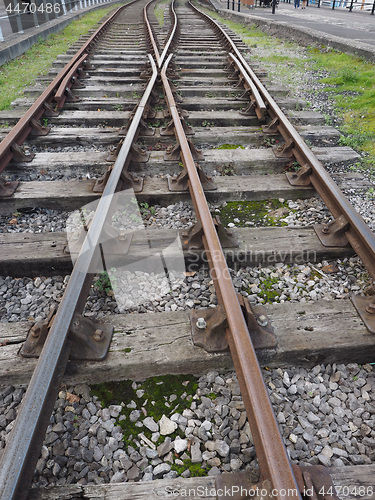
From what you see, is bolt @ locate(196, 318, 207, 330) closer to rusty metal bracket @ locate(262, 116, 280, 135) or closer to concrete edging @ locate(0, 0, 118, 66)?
rusty metal bracket @ locate(262, 116, 280, 135)

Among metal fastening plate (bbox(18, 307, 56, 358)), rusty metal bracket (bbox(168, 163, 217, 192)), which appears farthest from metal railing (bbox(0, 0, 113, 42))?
metal fastening plate (bbox(18, 307, 56, 358))

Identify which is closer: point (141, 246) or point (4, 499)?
point (4, 499)

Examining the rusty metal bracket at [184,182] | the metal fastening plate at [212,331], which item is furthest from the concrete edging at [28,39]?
the metal fastening plate at [212,331]

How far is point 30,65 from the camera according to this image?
295 inches

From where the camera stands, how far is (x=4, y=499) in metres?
1.16

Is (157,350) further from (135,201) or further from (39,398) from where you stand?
(135,201)

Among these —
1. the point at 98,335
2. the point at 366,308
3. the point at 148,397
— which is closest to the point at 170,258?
the point at 98,335

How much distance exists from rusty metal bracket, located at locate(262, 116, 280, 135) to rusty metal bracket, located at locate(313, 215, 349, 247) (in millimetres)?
1938

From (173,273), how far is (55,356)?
1028mm

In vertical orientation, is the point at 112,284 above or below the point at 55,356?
below

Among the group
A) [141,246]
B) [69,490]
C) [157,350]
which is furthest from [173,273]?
[69,490]

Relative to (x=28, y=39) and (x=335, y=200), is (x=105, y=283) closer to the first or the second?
(x=335, y=200)

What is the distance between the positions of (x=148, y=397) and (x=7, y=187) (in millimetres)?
2374

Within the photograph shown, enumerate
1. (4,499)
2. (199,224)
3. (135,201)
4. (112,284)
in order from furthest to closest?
1. (135,201)
2. (199,224)
3. (112,284)
4. (4,499)
